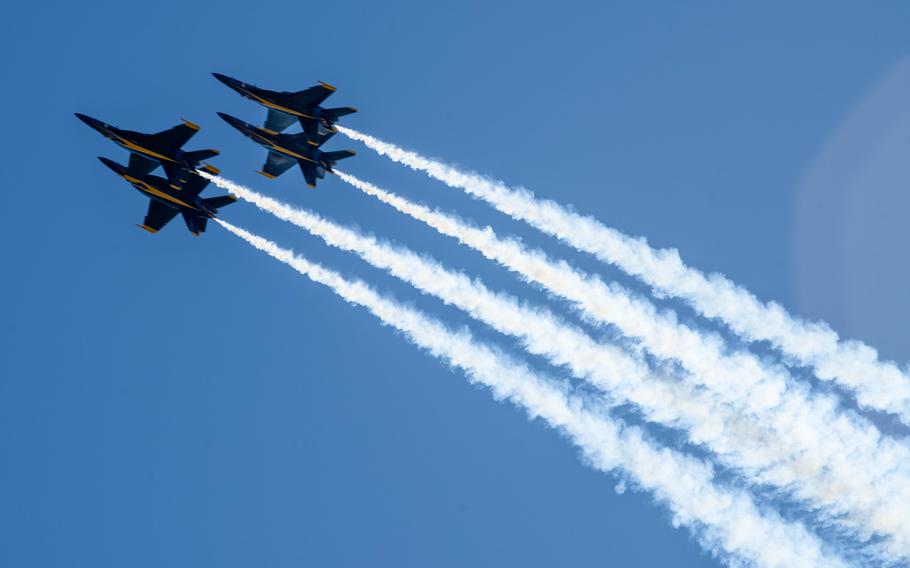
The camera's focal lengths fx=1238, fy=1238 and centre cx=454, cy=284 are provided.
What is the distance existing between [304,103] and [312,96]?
67 cm

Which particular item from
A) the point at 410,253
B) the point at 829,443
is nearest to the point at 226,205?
the point at 410,253

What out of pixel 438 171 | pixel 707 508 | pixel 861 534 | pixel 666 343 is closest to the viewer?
pixel 861 534

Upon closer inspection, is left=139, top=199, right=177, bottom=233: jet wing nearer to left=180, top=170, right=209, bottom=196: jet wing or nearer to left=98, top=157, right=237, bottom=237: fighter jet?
left=98, top=157, right=237, bottom=237: fighter jet

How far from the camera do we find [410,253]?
68812 millimetres

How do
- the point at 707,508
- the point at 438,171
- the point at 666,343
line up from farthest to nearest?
the point at 438,171 < the point at 666,343 < the point at 707,508

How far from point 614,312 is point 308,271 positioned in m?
17.5

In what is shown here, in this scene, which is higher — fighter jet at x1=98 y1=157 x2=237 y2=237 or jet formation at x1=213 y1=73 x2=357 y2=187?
jet formation at x1=213 y1=73 x2=357 y2=187

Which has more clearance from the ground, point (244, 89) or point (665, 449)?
point (244, 89)

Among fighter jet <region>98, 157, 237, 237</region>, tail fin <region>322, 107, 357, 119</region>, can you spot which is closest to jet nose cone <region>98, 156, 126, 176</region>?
fighter jet <region>98, 157, 237, 237</region>

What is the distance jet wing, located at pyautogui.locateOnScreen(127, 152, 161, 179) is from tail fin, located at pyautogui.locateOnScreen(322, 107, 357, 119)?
11.1 m

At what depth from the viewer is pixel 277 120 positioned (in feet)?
238

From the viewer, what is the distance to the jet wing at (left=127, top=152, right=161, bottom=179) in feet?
236

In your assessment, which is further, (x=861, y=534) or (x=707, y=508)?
(x=707, y=508)

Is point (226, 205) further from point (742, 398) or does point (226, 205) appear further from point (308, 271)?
point (742, 398)
